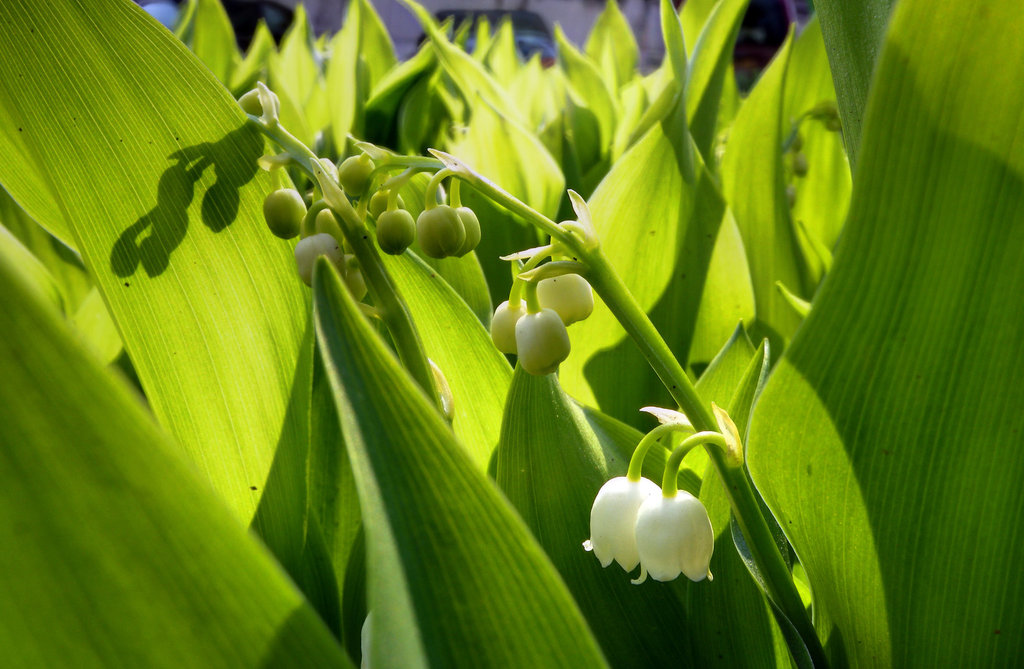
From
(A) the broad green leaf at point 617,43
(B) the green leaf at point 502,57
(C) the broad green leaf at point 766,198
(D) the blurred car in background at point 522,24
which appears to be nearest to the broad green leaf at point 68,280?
(C) the broad green leaf at point 766,198

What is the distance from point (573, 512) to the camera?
0.48 meters

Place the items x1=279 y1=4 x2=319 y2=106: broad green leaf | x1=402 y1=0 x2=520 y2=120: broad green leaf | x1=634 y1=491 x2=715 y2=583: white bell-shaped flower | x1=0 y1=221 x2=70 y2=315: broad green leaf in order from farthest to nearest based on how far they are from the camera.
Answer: x1=279 y1=4 x2=319 y2=106: broad green leaf < x1=402 y1=0 x2=520 y2=120: broad green leaf < x1=634 y1=491 x2=715 y2=583: white bell-shaped flower < x1=0 y1=221 x2=70 y2=315: broad green leaf

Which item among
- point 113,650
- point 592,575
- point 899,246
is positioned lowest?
point 592,575

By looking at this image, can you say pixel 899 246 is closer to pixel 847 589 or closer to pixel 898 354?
pixel 898 354

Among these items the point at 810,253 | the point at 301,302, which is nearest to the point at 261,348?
the point at 301,302

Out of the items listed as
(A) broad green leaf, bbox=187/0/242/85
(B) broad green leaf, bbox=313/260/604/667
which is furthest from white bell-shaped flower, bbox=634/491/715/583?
(A) broad green leaf, bbox=187/0/242/85

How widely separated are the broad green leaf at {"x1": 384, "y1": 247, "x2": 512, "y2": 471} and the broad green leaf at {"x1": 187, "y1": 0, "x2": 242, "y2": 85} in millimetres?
1312

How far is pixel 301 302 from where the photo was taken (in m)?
0.57

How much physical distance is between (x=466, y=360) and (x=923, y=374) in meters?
0.30

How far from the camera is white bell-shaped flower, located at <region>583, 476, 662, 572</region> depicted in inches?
16.3

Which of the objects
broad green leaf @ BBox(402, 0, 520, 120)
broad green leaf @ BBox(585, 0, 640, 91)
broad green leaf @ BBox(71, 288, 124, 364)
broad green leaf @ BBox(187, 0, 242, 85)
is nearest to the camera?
broad green leaf @ BBox(71, 288, 124, 364)

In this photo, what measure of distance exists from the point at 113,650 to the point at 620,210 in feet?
1.70

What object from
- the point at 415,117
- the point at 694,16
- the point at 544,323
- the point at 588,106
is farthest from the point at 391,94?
the point at 544,323

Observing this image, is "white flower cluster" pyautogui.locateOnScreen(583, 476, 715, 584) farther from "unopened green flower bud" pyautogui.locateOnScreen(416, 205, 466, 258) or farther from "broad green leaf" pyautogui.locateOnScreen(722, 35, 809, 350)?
"broad green leaf" pyautogui.locateOnScreen(722, 35, 809, 350)
